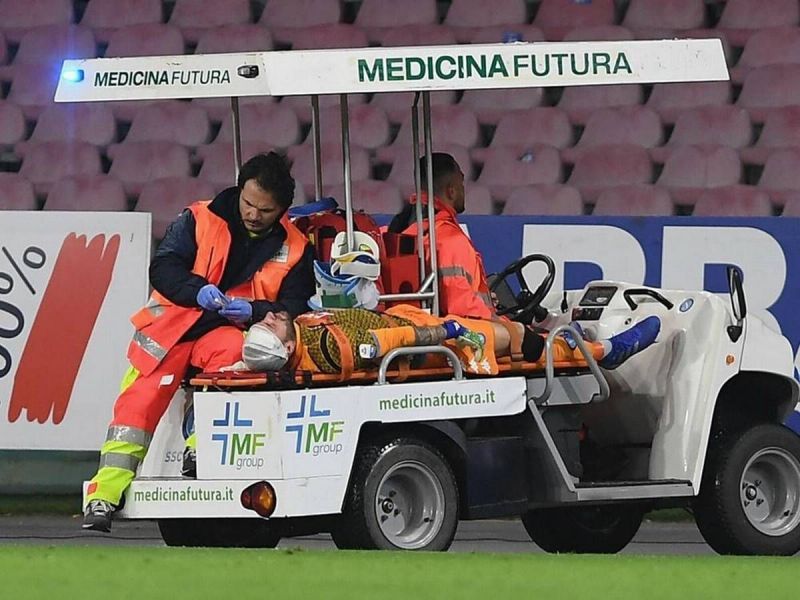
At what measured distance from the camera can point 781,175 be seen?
13555mm

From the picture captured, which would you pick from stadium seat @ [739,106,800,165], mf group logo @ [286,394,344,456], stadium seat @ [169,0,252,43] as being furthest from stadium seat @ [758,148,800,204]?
mf group logo @ [286,394,344,456]

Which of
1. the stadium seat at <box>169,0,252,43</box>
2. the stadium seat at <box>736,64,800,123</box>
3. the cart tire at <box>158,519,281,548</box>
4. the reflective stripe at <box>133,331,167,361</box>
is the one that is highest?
the stadium seat at <box>169,0,252,43</box>

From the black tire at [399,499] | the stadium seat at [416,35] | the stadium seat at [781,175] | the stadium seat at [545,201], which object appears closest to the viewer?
the black tire at [399,499]

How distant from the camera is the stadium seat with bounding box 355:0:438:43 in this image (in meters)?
14.9

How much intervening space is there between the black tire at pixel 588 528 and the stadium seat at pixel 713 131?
4.64 metres

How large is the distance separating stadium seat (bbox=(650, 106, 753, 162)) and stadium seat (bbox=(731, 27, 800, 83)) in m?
0.41

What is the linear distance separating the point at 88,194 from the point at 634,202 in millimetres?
3893

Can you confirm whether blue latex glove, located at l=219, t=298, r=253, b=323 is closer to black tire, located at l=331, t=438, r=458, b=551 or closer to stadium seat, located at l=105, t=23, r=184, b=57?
black tire, located at l=331, t=438, r=458, b=551

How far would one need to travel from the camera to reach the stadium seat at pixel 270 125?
1438 cm

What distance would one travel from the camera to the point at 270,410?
24.9 feet

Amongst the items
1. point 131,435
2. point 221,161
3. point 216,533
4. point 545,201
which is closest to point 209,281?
point 131,435

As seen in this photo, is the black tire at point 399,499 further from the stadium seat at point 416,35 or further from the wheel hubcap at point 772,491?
the stadium seat at point 416,35

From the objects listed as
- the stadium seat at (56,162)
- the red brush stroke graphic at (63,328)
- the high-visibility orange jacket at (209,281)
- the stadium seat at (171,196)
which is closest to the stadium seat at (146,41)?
Result: the stadium seat at (56,162)

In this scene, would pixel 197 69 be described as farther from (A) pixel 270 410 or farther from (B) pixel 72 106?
(B) pixel 72 106
